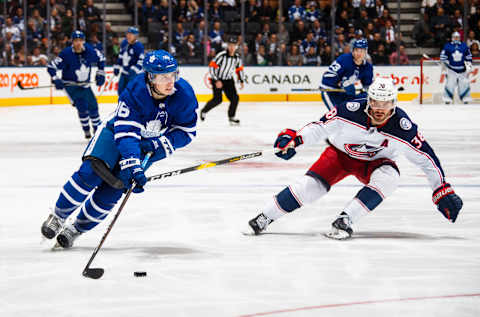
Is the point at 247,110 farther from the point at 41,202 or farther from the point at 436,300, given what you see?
the point at 436,300

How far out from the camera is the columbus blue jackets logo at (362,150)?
4.34 metres

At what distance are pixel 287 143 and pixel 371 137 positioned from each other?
0.43 meters

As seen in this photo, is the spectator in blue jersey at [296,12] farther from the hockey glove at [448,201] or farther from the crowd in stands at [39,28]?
the hockey glove at [448,201]

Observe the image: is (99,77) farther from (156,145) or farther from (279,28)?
(279,28)

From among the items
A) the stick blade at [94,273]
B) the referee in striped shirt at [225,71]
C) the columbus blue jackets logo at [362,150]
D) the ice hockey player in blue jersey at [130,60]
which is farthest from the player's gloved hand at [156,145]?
the referee in striped shirt at [225,71]

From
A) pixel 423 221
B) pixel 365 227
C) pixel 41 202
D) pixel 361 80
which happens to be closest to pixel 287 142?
pixel 365 227

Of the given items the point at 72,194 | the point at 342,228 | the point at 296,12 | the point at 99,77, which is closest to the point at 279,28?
the point at 296,12

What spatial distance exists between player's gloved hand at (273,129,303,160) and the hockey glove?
74 centimetres

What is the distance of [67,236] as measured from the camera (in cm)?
407

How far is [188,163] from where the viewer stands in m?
7.75

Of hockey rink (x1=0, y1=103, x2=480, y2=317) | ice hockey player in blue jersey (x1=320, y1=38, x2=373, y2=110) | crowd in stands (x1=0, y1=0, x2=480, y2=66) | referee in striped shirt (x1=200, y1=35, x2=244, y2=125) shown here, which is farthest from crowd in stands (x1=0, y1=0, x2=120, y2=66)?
hockey rink (x1=0, y1=103, x2=480, y2=317)

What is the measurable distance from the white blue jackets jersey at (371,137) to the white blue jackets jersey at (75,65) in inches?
235

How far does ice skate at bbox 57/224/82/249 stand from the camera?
13.4 feet

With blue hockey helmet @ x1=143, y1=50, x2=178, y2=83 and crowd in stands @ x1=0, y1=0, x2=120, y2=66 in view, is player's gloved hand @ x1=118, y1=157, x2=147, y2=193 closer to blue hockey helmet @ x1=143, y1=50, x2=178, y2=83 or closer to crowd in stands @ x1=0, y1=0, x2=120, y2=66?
blue hockey helmet @ x1=143, y1=50, x2=178, y2=83
